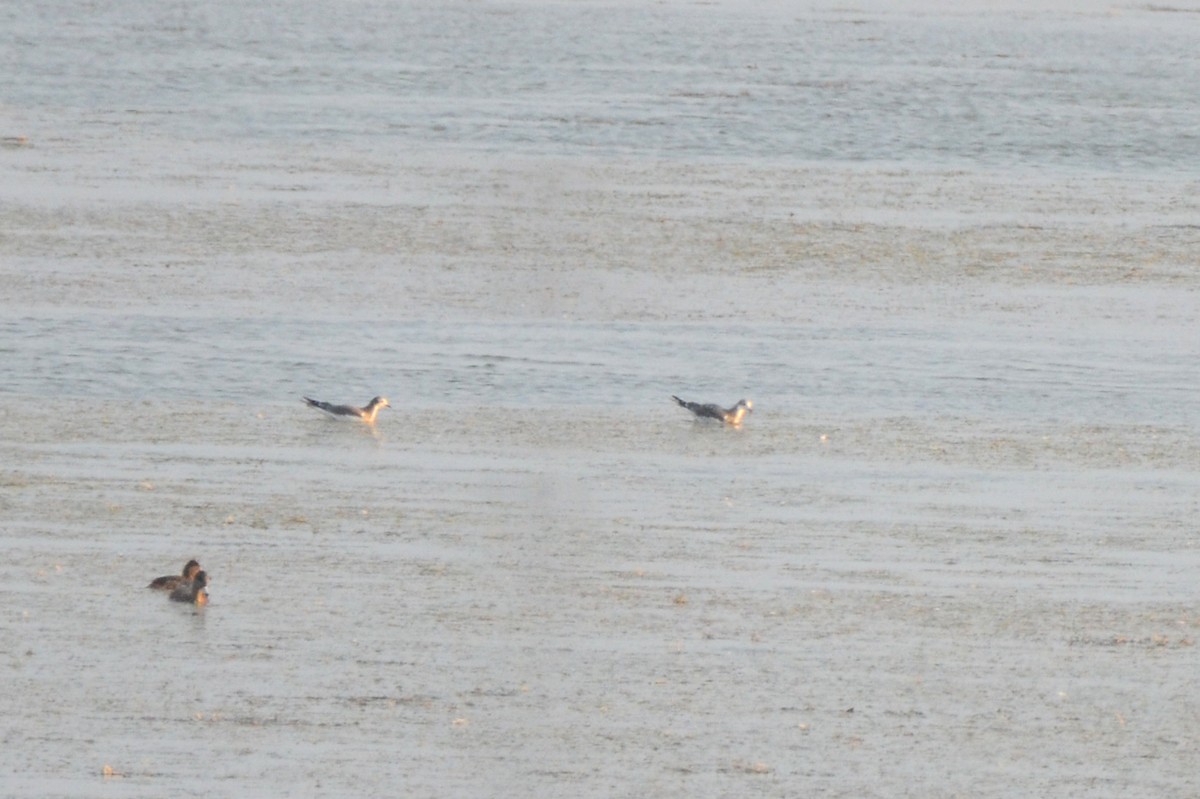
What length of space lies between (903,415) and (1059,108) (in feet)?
42.8

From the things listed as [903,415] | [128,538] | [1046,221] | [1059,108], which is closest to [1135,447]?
[903,415]

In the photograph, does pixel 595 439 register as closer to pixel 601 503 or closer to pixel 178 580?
pixel 601 503

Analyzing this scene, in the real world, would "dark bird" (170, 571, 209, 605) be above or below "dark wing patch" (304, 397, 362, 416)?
below

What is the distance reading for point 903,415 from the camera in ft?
45.6

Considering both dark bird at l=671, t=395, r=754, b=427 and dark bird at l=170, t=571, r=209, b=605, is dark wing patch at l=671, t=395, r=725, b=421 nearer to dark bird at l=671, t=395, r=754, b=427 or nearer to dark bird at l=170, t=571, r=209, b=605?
dark bird at l=671, t=395, r=754, b=427

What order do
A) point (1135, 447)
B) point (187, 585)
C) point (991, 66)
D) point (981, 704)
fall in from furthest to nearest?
point (991, 66) < point (1135, 447) < point (187, 585) < point (981, 704)

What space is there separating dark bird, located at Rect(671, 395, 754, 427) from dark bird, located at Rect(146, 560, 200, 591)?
410 cm

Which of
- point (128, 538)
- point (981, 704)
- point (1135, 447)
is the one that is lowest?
point (981, 704)

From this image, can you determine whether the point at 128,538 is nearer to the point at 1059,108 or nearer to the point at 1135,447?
the point at 1135,447

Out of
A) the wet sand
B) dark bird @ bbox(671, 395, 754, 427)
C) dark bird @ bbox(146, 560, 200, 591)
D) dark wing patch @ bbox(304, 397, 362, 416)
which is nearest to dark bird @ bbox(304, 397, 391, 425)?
dark wing patch @ bbox(304, 397, 362, 416)

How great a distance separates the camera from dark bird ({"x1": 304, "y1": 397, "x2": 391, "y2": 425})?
43.4 ft

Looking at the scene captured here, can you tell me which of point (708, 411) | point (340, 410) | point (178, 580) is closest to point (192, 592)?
point (178, 580)

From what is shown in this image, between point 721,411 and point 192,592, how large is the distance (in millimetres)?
4257

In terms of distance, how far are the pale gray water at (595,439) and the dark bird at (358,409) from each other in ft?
0.31
